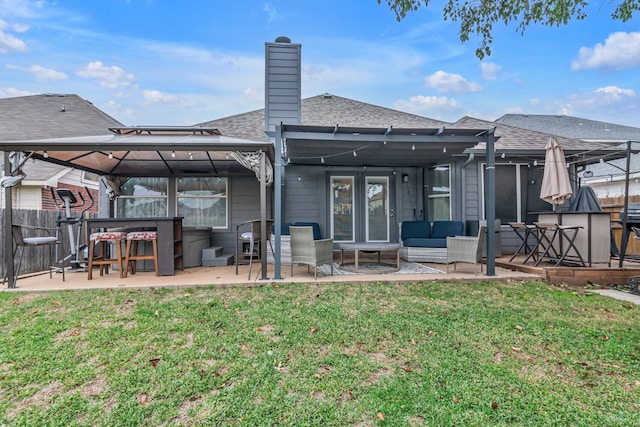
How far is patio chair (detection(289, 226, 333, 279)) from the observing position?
5270 mm

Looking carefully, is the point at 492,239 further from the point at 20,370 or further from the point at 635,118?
the point at 635,118

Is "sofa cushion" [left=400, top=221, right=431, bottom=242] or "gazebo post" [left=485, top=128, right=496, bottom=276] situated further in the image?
"sofa cushion" [left=400, top=221, right=431, bottom=242]

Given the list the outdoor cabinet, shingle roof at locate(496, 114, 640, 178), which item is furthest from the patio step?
shingle roof at locate(496, 114, 640, 178)

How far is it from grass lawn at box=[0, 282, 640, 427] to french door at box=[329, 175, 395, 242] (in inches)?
163

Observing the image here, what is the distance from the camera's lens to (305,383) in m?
2.27

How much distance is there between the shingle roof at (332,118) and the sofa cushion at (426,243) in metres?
3.29

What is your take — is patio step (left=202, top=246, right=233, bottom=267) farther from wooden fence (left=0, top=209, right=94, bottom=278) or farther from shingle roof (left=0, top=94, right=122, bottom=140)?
shingle roof (left=0, top=94, right=122, bottom=140)

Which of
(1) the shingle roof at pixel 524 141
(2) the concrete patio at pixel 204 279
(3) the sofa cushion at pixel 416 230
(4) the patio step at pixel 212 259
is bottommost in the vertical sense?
(2) the concrete patio at pixel 204 279

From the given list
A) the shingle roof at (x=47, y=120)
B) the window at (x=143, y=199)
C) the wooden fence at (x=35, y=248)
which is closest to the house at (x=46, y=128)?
the shingle roof at (x=47, y=120)

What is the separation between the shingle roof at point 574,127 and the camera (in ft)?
47.1

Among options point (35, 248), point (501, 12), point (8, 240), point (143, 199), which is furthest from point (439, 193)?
point (35, 248)

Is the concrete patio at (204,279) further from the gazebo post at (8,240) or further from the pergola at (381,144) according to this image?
the pergola at (381,144)

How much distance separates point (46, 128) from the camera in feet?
32.9

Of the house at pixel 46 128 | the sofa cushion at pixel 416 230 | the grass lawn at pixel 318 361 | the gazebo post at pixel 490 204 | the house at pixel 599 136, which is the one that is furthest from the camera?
the house at pixel 599 136
